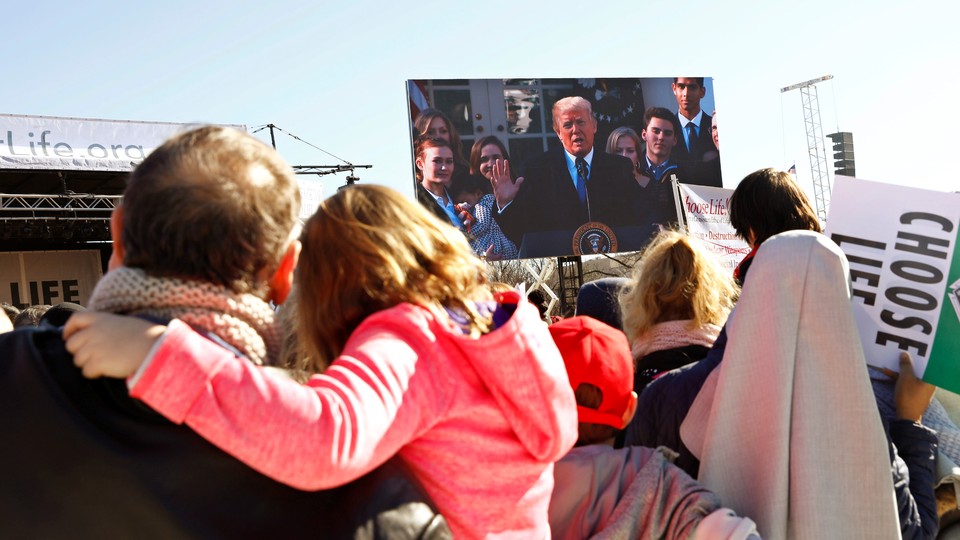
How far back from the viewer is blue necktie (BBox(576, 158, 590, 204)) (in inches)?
628

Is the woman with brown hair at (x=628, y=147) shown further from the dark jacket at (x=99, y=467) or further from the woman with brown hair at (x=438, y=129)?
the dark jacket at (x=99, y=467)

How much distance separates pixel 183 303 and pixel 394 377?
0.91ft

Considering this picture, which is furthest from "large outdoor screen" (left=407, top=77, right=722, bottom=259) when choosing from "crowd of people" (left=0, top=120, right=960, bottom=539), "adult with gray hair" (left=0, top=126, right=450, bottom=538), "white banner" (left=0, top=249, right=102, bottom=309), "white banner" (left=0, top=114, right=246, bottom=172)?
"adult with gray hair" (left=0, top=126, right=450, bottom=538)

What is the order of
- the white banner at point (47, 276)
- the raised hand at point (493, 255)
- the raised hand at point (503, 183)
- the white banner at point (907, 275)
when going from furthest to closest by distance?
the white banner at point (47, 276) < the raised hand at point (503, 183) < the raised hand at point (493, 255) < the white banner at point (907, 275)

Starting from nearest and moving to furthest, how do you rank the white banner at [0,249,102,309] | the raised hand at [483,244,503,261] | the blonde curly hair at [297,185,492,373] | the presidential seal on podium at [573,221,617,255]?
1. the blonde curly hair at [297,185,492,373]
2. the raised hand at [483,244,503,261]
3. the presidential seal on podium at [573,221,617,255]
4. the white banner at [0,249,102,309]

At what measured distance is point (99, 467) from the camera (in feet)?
3.38

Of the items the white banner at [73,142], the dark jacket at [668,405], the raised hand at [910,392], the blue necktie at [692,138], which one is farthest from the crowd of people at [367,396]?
the blue necktie at [692,138]

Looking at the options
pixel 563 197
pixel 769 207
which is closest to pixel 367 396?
pixel 769 207

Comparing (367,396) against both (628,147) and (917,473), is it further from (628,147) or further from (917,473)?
(628,147)

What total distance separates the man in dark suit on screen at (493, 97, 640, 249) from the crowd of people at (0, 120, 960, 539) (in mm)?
13520

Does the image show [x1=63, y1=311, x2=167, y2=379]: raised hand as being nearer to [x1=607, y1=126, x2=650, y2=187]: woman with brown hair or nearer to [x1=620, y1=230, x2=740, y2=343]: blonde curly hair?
[x1=620, y1=230, x2=740, y2=343]: blonde curly hair

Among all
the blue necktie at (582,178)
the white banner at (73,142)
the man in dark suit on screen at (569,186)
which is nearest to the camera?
the white banner at (73,142)

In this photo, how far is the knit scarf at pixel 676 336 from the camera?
2.79m

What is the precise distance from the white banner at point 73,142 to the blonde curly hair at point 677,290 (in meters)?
11.2
